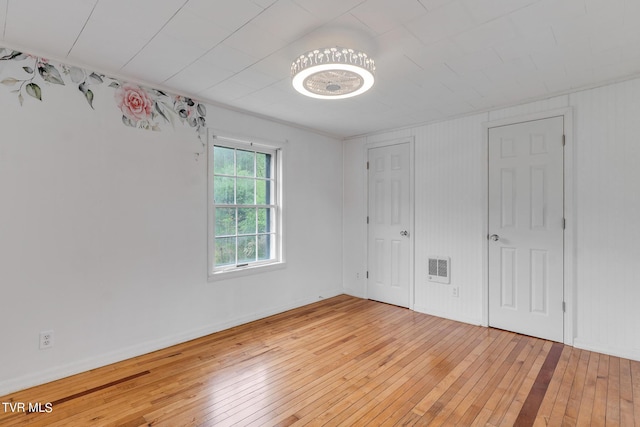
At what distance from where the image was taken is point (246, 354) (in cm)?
274

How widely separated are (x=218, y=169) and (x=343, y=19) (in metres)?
2.10

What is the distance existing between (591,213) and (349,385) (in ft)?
8.71

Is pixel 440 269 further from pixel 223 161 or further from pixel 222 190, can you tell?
pixel 223 161

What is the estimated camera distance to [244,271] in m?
3.46

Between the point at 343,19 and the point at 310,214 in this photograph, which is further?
the point at 310,214

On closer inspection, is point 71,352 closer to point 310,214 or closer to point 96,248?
point 96,248

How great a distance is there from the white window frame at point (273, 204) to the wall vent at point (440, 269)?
6.10 feet

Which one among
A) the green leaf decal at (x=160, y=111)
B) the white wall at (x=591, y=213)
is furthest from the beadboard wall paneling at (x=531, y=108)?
the green leaf decal at (x=160, y=111)

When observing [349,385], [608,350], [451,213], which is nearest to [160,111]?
[349,385]

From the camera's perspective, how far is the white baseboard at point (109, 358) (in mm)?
2154

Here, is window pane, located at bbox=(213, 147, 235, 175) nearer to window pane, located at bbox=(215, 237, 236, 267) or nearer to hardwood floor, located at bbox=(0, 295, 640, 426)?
window pane, located at bbox=(215, 237, 236, 267)

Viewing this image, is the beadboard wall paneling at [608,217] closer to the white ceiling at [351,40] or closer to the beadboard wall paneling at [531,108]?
the beadboard wall paneling at [531,108]

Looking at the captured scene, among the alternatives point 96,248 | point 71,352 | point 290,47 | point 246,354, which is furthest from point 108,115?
point 246,354

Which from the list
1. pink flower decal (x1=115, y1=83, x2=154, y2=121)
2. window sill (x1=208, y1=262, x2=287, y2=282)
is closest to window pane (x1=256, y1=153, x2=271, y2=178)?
window sill (x1=208, y1=262, x2=287, y2=282)
